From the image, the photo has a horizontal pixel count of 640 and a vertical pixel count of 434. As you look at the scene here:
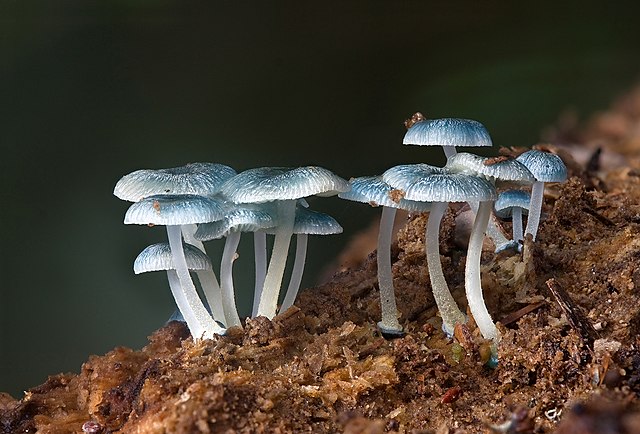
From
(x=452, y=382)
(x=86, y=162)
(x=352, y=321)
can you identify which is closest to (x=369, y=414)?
(x=452, y=382)

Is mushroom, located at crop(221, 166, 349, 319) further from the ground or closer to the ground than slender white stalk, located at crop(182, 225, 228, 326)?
further from the ground

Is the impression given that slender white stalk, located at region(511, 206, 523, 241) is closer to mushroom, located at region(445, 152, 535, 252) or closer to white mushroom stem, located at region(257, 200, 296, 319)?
mushroom, located at region(445, 152, 535, 252)

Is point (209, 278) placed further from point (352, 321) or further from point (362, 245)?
point (362, 245)

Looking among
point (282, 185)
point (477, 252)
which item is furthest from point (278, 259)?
point (477, 252)

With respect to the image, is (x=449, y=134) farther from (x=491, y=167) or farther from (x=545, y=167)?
(x=545, y=167)

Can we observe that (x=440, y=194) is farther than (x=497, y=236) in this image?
No

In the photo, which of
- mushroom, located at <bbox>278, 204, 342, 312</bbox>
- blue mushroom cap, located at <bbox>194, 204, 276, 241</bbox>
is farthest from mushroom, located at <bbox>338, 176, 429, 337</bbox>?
blue mushroom cap, located at <bbox>194, 204, 276, 241</bbox>

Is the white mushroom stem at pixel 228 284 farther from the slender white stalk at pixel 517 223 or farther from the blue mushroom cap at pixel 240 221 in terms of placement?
the slender white stalk at pixel 517 223
